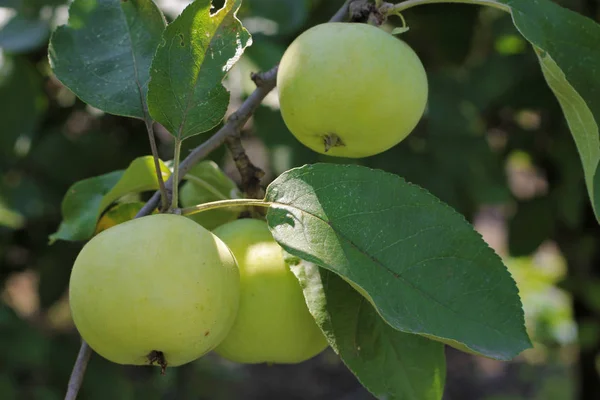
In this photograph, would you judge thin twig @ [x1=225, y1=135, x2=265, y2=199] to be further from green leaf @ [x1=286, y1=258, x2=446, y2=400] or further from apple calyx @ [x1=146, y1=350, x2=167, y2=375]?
apple calyx @ [x1=146, y1=350, x2=167, y2=375]

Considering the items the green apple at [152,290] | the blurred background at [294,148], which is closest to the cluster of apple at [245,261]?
the green apple at [152,290]

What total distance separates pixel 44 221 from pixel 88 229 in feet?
4.18

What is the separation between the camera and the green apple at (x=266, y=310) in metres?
0.80

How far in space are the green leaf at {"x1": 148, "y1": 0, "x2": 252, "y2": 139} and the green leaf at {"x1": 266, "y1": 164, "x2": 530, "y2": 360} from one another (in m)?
0.14

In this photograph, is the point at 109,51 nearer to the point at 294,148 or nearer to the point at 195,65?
the point at 195,65

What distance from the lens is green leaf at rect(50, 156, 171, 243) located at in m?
0.90

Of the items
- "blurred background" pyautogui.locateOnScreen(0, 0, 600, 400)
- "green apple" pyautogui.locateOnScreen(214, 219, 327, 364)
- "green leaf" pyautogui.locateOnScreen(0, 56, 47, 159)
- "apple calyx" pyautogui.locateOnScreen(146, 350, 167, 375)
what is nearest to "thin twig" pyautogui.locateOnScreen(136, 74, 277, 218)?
"green apple" pyautogui.locateOnScreen(214, 219, 327, 364)

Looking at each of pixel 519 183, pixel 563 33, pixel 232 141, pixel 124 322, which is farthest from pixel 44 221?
pixel 519 183

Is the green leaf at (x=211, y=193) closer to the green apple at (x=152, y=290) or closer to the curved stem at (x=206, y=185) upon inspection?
the curved stem at (x=206, y=185)

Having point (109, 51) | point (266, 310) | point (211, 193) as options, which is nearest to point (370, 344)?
point (266, 310)

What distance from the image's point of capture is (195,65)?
30.8 inches

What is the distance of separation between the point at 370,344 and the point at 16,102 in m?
1.31

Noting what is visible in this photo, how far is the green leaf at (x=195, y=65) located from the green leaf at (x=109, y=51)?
0.23 feet

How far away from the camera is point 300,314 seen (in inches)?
32.2
